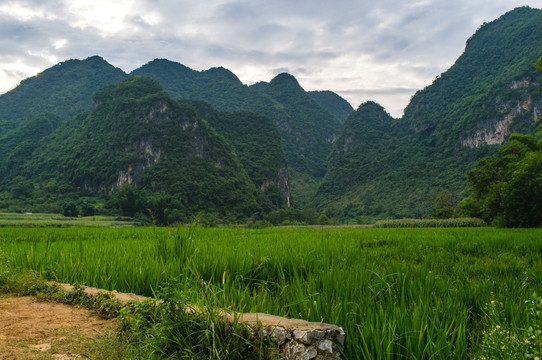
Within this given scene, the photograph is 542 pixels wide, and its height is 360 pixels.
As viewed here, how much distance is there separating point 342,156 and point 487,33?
86.6 m

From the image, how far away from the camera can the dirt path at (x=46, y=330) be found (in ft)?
6.58

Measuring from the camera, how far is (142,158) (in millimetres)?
95062

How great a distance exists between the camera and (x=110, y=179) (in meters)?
90.6

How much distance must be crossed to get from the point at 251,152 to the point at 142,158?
47911 millimetres

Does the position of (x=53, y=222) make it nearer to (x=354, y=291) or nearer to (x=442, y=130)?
(x=354, y=291)

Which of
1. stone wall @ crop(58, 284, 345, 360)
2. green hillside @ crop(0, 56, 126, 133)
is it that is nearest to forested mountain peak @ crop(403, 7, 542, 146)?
stone wall @ crop(58, 284, 345, 360)

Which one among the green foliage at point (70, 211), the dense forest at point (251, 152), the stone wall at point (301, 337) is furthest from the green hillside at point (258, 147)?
the stone wall at point (301, 337)

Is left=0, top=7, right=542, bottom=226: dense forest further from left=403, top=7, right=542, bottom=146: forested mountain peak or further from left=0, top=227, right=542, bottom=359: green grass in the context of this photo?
left=0, top=227, right=542, bottom=359: green grass

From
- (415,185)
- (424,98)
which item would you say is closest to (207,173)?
(415,185)

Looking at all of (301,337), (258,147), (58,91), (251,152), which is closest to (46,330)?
(301,337)

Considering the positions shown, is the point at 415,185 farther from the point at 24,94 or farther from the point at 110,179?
the point at 24,94

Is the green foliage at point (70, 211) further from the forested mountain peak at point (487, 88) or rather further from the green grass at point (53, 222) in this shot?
the forested mountain peak at point (487, 88)

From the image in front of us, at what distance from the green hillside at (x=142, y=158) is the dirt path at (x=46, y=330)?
7393cm

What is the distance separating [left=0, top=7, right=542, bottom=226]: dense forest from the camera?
83.1 metres
